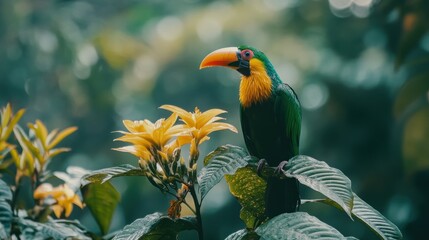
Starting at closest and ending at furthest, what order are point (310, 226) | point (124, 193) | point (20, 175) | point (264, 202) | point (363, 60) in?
point (310, 226), point (264, 202), point (20, 175), point (363, 60), point (124, 193)

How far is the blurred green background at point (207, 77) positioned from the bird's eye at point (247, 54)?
3651 mm

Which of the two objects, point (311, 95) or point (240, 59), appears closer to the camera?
point (240, 59)

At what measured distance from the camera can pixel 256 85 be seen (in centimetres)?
198

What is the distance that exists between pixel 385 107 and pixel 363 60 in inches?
49.2

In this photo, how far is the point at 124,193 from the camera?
→ 8125 millimetres

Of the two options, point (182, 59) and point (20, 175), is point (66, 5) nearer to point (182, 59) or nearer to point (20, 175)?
point (182, 59)

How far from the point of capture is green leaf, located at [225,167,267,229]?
1512 mm

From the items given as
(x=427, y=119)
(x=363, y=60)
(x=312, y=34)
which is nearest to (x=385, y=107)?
(x=363, y=60)

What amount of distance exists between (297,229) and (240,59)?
0.82 m

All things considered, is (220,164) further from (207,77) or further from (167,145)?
(207,77)

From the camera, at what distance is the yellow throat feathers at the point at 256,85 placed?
197 centimetres

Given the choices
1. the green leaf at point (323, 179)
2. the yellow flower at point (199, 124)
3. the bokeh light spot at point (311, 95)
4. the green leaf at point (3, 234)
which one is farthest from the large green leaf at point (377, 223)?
the bokeh light spot at point (311, 95)

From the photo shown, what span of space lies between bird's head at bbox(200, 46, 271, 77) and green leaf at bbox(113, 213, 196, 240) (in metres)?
0.61

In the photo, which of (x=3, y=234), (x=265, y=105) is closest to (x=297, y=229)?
(x=3, y=234)
